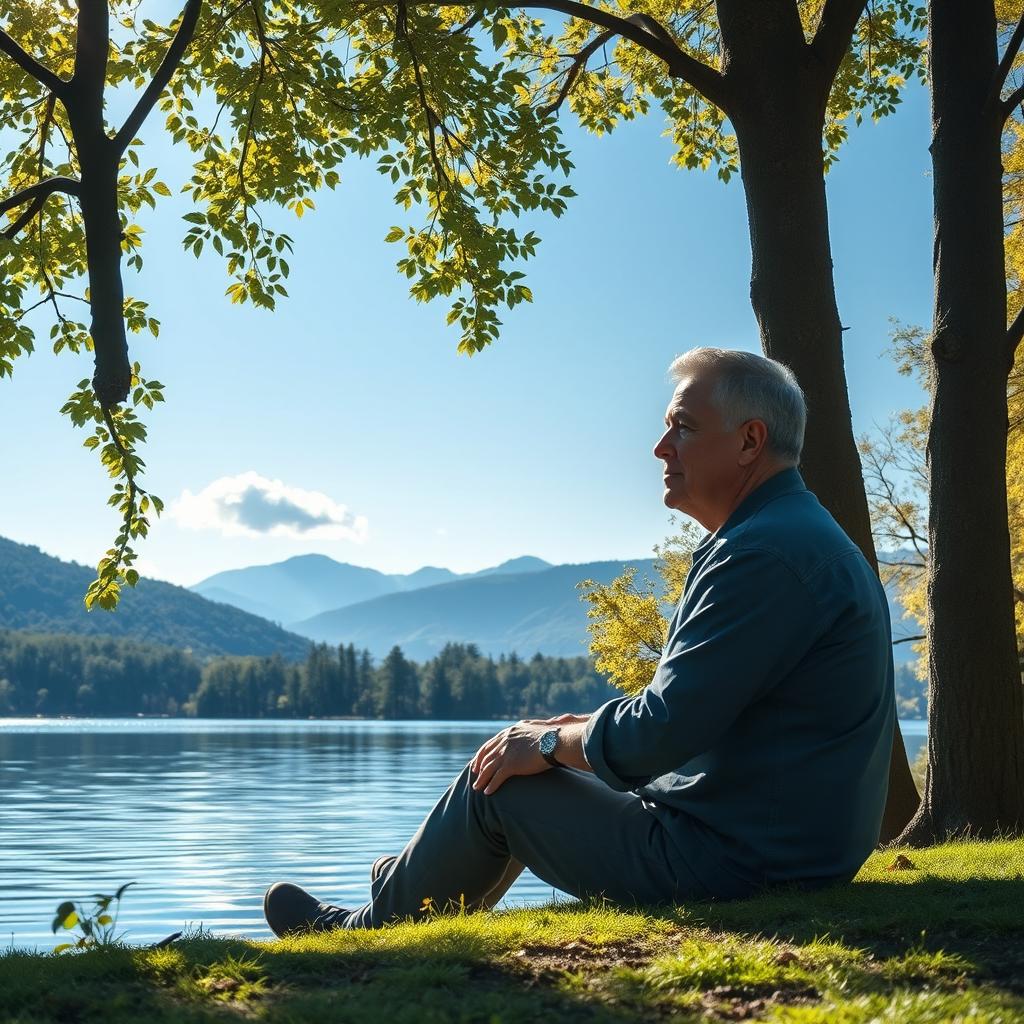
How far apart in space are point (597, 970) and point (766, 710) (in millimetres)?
1041

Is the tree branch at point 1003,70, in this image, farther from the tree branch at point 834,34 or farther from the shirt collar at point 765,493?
the shirt collar at point 765,493

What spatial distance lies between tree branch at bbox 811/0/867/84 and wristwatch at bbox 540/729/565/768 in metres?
6.23

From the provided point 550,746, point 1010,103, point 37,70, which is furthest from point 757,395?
point 1010,103

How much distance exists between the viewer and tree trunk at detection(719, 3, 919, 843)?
8.60 metres

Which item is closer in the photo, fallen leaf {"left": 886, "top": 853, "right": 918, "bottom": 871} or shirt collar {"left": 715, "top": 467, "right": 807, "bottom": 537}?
shirt collar {"left": 715, "top": 467, "right": 807, "bottom": 537}

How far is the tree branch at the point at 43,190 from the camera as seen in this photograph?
25.7 ft

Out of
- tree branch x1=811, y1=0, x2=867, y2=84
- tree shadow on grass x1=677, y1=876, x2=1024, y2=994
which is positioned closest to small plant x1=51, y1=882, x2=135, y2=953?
tree shadow on grass x1=677, y1=876, x2=1024, y2=994

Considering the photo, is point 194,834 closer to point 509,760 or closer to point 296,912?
point 296,912

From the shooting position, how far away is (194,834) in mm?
28125

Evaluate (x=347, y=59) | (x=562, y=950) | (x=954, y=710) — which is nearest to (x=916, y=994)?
(x=562, y=950)

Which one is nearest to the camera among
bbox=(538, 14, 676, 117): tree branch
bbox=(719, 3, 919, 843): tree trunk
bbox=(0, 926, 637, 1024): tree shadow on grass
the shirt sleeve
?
bbox=(0, 926, 637, 1024): tree shadow on grass

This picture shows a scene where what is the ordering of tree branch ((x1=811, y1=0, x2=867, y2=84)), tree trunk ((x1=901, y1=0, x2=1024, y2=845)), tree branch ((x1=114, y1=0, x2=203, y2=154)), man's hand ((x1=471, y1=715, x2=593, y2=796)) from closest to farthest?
man's hand ((x1=471, y1=715, x2=593, y2=796)), tree branch ((x1=114, y1=0, x2=203, y2=154)), tree trunk ((x1=901, y1=0, x2=1024, y2=845)), tree branch ((x1=811, y1=0, x2=867, y2=84))

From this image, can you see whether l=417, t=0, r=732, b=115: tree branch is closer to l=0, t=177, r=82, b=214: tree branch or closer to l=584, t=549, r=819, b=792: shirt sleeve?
l=0, t=177, r=82, b=214: tree branch

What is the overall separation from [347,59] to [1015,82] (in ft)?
23.9
